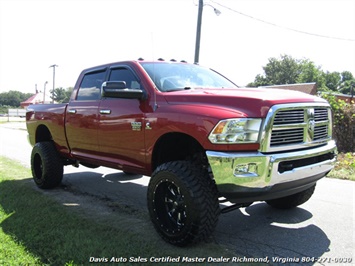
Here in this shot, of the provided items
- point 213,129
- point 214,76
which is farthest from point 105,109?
point 213,129

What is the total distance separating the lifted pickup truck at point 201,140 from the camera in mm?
3016

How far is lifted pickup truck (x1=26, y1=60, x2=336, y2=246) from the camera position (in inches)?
119

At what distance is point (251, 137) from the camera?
3008 mm

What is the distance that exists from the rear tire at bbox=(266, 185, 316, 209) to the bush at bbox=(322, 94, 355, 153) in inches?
246

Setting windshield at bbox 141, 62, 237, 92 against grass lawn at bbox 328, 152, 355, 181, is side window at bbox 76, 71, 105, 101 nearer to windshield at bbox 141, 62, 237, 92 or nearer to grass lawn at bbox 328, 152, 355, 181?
windshield at bbox 141, 62, 237, 92

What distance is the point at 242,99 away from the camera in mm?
3184

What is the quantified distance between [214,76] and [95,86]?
181 centimetres

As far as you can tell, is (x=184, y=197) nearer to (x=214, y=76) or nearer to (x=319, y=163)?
(x=319, y=163)

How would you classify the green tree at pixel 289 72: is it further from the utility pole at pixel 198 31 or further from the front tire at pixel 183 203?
the front tire at pixel 183 203

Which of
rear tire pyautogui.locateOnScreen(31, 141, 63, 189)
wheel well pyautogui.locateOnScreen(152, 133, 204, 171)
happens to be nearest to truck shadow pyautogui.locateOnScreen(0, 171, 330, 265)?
rear tire pyautogui.locateOnScreen(31, 141, 63, 189)

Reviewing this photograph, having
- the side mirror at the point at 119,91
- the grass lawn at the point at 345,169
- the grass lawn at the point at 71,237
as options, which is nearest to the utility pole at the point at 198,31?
the grass lawn at the point at 345,169

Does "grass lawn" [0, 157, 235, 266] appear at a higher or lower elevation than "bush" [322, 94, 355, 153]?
lower

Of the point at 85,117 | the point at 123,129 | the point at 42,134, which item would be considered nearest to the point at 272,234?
the point at 123,129

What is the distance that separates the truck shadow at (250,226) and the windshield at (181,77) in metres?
1.72
